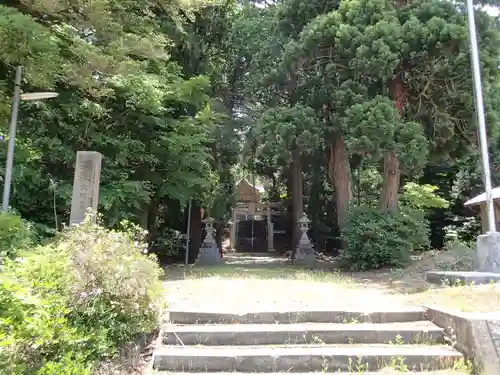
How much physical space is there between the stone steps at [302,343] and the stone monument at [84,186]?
330 centimetres

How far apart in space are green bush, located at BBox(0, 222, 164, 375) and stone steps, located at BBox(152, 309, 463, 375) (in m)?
0.43

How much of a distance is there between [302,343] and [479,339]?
5.26 ft

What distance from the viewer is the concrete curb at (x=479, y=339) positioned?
11.6ft

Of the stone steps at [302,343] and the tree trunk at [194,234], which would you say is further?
the tree trunk at [194,234]

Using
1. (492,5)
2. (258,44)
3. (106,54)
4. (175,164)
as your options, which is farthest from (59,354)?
(492,5)

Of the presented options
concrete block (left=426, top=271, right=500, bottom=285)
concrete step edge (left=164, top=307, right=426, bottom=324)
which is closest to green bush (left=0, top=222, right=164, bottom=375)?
concrete step edge (left=164, top=307, right=426, bottom=324)

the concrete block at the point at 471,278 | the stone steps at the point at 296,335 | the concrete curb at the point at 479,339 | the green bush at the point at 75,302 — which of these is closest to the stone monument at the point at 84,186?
the green bush at the point at 75,302

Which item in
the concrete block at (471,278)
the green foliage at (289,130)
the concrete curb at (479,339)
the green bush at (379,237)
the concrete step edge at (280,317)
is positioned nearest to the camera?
the concrete curb at (479,339)

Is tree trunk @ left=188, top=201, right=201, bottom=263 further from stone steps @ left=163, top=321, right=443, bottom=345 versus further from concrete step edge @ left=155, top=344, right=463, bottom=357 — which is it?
concrete step edge @ left=155, top=344, right=463, bottom=357

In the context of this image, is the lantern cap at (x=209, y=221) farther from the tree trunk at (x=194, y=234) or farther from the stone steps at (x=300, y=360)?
the stone steps at (x=300, y=360)

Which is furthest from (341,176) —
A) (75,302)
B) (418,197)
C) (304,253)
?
(75,302)

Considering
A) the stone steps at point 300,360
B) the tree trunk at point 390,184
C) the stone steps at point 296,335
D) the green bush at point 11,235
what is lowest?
the stone steps at point 300,360

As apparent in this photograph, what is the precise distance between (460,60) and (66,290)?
1136 cm

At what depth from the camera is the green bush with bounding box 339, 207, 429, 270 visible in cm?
1138
